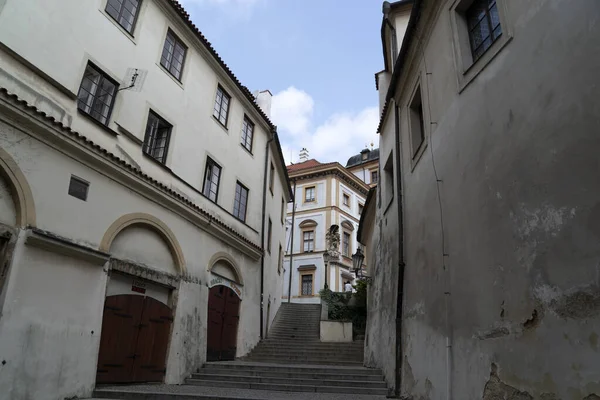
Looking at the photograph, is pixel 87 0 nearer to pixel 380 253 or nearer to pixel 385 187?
pixel 385 187

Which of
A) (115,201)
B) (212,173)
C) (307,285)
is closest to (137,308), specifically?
(115,201)

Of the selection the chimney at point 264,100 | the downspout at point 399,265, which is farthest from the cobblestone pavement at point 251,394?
the chimney at point 264,100

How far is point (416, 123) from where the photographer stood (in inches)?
370

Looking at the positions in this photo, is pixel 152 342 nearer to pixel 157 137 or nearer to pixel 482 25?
pixel 157 137

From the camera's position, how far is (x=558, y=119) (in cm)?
405

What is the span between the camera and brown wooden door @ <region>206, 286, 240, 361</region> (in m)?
12.7

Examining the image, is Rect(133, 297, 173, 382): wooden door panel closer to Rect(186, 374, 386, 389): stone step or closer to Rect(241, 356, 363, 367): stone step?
Rect(186, 374, 386, 389): stone step

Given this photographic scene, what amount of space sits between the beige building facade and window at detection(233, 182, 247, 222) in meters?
7.92

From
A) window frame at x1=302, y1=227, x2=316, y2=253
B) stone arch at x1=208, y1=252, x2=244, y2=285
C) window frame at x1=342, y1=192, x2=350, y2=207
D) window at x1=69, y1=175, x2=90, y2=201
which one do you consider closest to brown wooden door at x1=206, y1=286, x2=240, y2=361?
stone arch at x1=208, y1=252, x2=244, y2=285

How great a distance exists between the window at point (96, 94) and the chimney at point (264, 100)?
10218mm

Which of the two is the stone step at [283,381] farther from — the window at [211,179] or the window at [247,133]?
the window at [247,133]

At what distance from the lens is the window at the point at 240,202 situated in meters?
15.3

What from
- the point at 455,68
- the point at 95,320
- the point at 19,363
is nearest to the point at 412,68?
the point at 455,68

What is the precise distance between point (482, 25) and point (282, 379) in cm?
862
